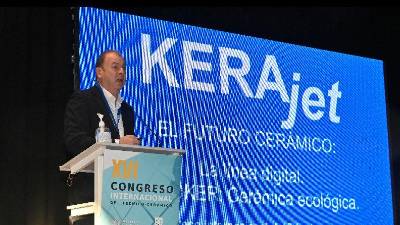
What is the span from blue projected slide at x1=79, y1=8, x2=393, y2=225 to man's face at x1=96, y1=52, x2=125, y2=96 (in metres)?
0.69

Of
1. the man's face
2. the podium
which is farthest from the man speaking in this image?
the podium

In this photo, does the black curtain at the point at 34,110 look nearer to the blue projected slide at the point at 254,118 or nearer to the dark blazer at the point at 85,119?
the blue projected slide at the point at 254,118

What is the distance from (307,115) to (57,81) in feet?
7.45

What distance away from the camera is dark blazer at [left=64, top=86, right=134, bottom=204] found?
3.73 m

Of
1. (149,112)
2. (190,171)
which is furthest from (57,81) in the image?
(190,171)

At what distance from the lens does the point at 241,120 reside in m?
5.75

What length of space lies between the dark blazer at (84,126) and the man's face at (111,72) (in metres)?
0.09

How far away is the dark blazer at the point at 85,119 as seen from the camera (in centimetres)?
375

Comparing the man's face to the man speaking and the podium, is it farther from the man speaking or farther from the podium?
the podium

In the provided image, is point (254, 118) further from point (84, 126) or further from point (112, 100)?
point (84, 126)

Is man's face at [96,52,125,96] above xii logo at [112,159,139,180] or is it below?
above

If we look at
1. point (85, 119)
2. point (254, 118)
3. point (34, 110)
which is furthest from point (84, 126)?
point (254, 118)

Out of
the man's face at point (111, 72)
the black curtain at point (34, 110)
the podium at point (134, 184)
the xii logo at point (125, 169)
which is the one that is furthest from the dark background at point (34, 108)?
the xii logo at point (125, 169)

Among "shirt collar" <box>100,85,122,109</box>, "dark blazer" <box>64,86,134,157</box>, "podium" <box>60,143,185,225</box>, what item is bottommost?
"podium" <box>60,143,185,225</box>
